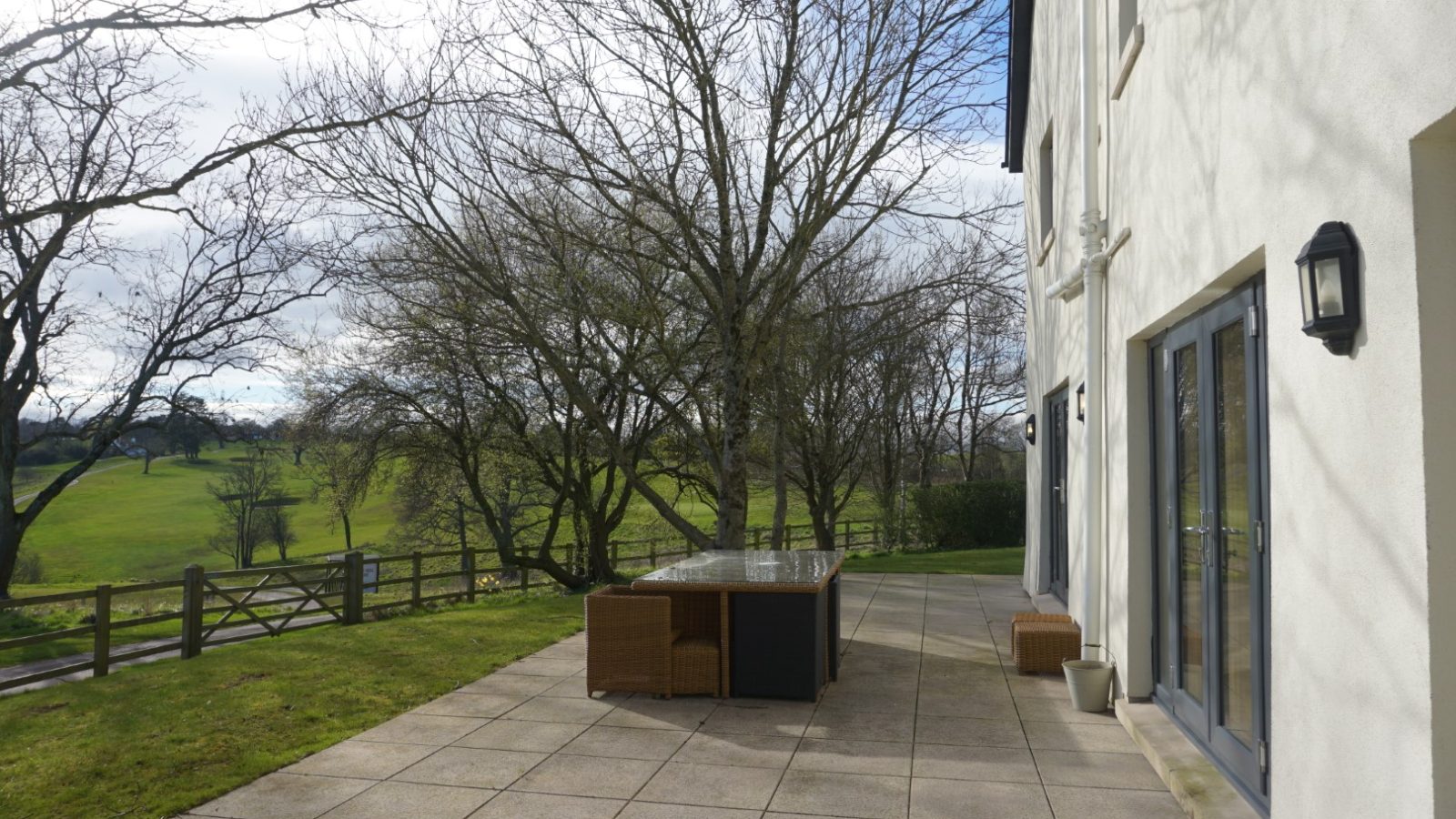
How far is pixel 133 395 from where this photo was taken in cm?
1809

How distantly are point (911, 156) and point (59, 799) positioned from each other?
330 inches

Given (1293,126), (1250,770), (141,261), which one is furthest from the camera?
(141,261)

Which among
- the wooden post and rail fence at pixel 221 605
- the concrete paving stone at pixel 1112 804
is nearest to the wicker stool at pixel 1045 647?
the concrete paving stone at pixel 1112 804

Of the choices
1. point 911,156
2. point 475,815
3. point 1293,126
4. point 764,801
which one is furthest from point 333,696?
point 911,156

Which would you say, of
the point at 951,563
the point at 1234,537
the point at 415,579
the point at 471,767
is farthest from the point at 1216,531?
the point at 951,563

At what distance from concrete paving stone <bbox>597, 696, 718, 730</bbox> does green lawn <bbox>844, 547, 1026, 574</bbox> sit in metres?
7.74

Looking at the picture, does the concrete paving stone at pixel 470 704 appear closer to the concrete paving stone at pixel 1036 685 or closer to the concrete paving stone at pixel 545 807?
the concrete paving stone at pixel 545 807

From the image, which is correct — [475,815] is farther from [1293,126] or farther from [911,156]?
[911,156]

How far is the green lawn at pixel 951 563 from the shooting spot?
13.6 metres

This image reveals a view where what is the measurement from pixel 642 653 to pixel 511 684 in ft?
3.60

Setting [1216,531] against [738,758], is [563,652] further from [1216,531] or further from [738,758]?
[1216,531]

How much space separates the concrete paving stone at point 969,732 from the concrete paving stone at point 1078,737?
0.08 meters

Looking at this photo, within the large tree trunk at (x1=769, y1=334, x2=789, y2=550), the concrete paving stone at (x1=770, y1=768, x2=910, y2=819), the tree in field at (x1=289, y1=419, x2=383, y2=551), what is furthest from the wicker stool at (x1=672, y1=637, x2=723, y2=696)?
the tree in field at (x1=289, y1=419, x2=383, y2=551)

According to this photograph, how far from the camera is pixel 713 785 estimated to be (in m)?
4.27
